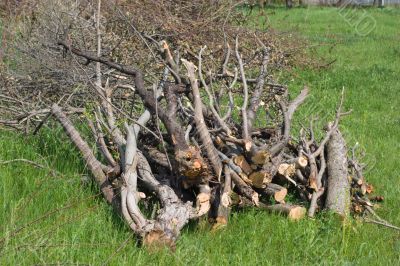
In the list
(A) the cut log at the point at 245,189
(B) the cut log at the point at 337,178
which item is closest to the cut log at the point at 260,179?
(A) the cut log at the point at 245,189

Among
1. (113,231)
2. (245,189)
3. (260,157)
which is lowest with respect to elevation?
(113,231)

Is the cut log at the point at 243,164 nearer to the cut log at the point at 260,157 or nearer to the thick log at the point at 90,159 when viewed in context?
the cut log at the point at 260,157

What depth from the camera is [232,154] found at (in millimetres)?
4879

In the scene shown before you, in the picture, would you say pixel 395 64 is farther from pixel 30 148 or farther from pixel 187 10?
pixel 30 148

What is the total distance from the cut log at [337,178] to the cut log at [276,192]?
0.34m

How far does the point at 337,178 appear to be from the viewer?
4992mm

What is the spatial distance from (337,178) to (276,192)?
0.53m

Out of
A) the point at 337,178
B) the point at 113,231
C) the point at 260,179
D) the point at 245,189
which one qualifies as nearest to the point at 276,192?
the point at 260,179

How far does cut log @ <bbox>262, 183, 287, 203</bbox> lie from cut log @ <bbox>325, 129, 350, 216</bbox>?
341 millimetres

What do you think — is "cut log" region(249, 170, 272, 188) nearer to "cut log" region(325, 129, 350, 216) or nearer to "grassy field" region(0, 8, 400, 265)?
"grassy field" region(0, 8, 400, 265)

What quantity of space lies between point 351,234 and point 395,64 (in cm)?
996

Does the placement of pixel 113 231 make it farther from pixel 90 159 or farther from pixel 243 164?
pixel 243 164

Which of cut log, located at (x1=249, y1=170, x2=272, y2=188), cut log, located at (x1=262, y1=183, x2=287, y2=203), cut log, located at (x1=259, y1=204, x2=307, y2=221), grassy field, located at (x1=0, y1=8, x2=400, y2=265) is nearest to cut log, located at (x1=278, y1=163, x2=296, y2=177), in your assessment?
cut log, located at (x1=262, y1=183, x2=287, y2=203)

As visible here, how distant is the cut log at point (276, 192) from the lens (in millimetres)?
4828
